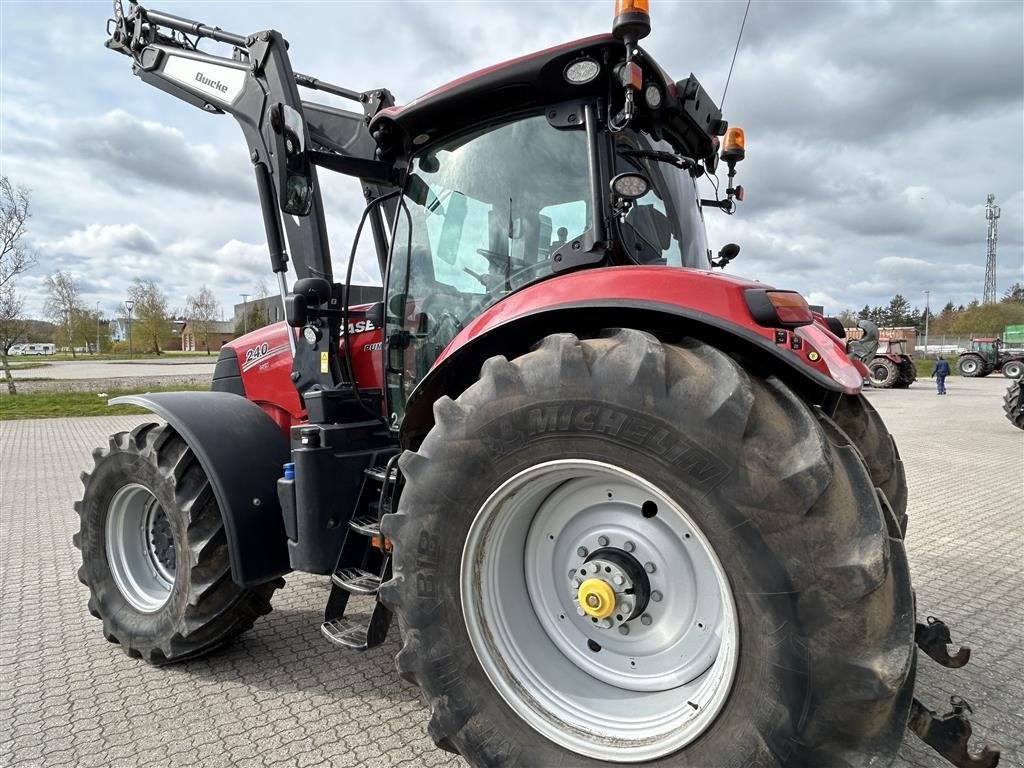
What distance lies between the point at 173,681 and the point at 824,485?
118 inches

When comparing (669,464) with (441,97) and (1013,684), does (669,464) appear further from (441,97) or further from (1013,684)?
(1013,684)

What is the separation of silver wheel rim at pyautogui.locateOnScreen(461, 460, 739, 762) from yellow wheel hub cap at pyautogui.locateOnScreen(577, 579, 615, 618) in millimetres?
21

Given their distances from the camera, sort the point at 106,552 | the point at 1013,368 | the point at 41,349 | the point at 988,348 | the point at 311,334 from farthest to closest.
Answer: the point at 41,349, the point at 988,348, the point at 1013,368, the point at 106,552, the point at 311,334

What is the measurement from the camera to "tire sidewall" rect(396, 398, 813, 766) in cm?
163

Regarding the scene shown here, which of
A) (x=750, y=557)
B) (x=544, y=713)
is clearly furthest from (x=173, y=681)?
(x=750, y=557)

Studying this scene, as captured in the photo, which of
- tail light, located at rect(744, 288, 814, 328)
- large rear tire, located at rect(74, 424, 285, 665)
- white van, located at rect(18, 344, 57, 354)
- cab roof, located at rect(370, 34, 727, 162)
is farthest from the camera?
white van, located at rect(18, 344, 57, 354)

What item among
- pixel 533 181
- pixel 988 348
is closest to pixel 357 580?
pixel 533 181

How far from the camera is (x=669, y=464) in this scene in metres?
1.76

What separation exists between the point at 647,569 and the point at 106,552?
299cm

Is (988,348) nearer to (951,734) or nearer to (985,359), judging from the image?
(985,359)

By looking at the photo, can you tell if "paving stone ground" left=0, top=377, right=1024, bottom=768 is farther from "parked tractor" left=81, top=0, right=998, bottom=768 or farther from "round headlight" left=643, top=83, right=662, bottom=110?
"round headlight" left=643, top=83, right=662, bottom=110

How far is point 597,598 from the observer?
2088 millimetres

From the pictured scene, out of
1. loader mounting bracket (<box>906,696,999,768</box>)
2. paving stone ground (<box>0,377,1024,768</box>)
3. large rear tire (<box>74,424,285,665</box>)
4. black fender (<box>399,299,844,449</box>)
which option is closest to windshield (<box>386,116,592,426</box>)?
black fender (<box>399,299,844,449</box>)

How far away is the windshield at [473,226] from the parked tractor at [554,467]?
1 centimetres
